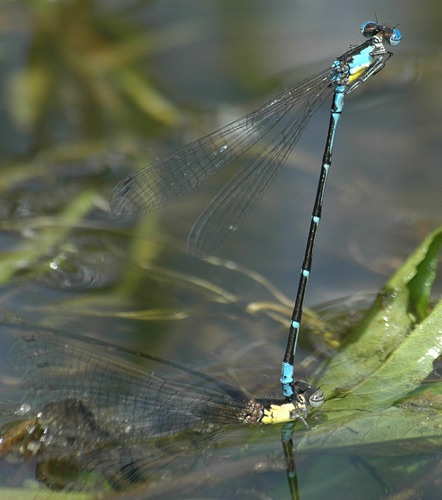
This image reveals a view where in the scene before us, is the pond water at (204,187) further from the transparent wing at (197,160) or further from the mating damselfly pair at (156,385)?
the transparent wing at (197,160)

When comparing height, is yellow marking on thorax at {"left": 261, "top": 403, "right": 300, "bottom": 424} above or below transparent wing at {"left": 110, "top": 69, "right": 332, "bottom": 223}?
below

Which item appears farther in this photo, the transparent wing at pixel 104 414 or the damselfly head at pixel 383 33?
the damselfly head at pixel 383 33

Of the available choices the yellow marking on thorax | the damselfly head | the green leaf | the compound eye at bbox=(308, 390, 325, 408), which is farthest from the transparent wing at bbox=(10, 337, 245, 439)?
the damselfly head

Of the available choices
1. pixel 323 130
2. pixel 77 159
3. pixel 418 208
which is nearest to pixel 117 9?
pixel 77 159

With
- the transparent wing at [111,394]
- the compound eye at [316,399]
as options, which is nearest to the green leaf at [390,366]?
the compound eye at [316,399]

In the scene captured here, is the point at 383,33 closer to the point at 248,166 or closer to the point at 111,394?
the point at 248,166

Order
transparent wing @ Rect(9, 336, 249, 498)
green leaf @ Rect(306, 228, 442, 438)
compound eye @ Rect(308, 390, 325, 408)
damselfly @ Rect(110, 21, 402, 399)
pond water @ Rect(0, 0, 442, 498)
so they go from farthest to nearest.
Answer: pond water @ Rect(0, 0, 442, 498) < damselfly @ Rect(110, 21, 402, 399) < compound eye @ Rect(308, 390, 325, 408) < transparent wing @ Rect(9, 336, 249, 498) < green leaf @ Rect(306, 228, 442, 438)

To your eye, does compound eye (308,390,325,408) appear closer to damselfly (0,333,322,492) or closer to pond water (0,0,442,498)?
damselfly (0,333,322,492)
